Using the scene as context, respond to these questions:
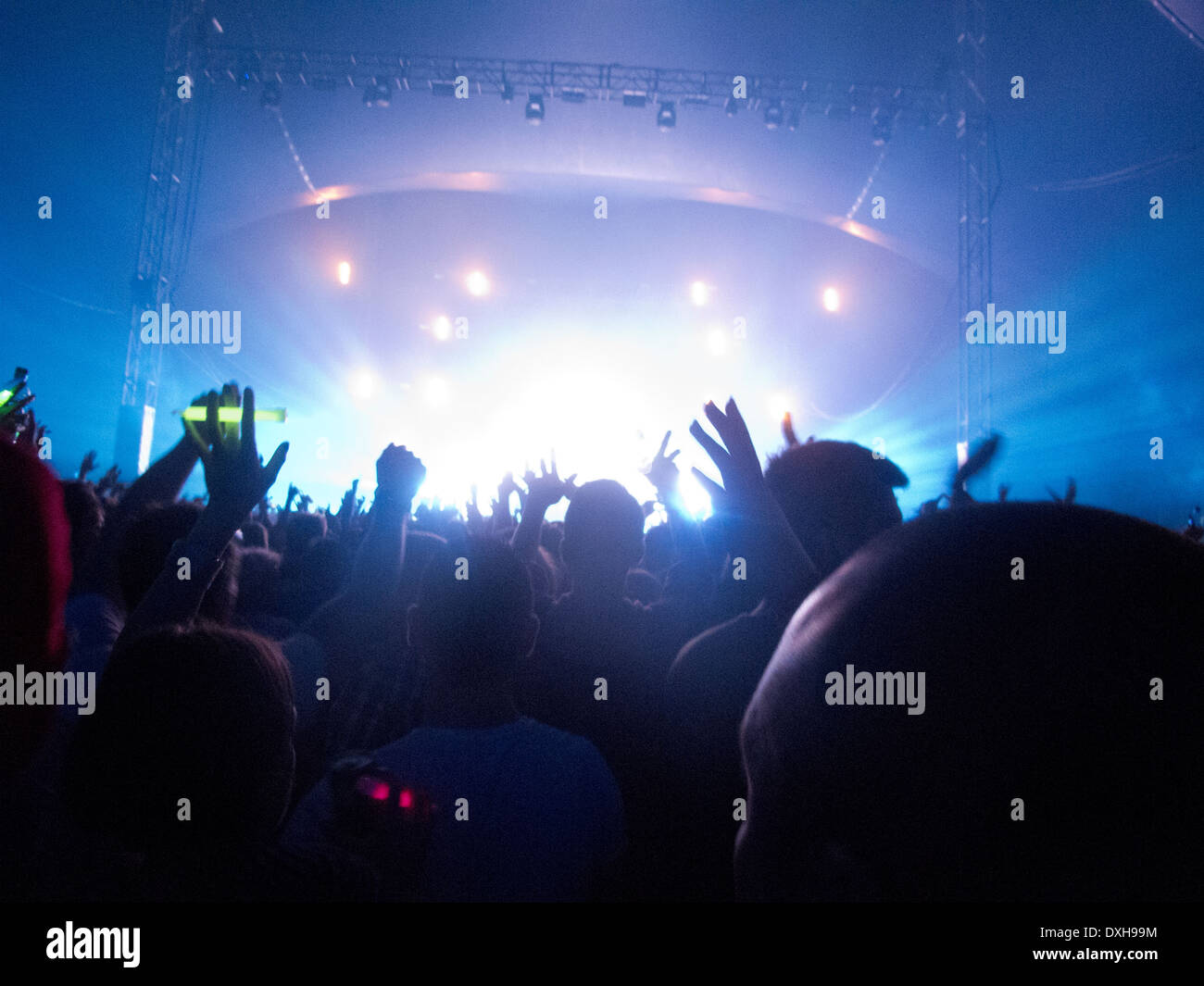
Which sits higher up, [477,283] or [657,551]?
[477,283]

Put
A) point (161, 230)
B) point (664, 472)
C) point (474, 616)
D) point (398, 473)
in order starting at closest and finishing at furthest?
1. point (474, 616)
2. point (398, 473)
3. point (664, 472)
4. point (161, 230)

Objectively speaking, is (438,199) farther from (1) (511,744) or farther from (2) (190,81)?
(1) (511,744)

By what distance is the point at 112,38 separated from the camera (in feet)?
23.5

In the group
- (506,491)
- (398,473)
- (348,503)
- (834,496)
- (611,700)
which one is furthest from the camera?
(348,503)

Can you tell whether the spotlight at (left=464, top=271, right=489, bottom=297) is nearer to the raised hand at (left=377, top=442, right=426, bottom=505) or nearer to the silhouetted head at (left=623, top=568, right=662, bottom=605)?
the silhouetted head at (left=623, top=568, right=662, bottom=605)

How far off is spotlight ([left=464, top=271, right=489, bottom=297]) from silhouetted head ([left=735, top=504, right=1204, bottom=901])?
1339 cm

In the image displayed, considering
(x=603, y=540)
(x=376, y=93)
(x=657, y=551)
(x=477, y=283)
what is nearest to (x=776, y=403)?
(x=477, y=283)

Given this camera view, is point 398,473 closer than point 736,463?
No

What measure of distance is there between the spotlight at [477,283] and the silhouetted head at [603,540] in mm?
11581

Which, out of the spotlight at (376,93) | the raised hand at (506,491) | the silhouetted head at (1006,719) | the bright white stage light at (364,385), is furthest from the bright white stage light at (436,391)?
the silhouetted head at (1006,719)

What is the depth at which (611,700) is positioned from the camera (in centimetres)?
193

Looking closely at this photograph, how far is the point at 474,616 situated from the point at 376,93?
979 cm

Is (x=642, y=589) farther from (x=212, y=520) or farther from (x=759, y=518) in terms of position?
(x=212, y=520)

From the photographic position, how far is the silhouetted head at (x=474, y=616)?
1522mm
